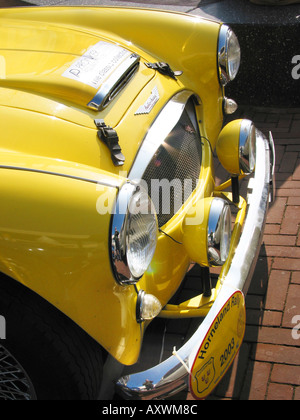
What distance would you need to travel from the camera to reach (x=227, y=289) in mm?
1869

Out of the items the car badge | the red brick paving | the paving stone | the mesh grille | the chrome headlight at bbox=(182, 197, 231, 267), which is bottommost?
the paving stone

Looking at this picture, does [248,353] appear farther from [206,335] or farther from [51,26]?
[51,26]

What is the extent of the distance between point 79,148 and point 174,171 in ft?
1.37

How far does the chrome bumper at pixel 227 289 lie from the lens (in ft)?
5.35

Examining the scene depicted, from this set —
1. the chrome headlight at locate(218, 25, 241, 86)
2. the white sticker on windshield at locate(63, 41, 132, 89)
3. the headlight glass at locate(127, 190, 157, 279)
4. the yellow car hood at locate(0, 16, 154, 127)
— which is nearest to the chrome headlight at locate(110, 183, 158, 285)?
the headlight glass at locate(127, 190, 157, 279)

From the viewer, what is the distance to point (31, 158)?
5.58ft

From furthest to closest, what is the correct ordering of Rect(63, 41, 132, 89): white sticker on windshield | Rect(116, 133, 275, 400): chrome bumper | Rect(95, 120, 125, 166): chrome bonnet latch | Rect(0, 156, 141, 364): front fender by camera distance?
1. Rect(63, 41, 132, 89): white sticker on windshield
2. Rect(95, 120, 125, 166): chrome bonnet latch
3. Rect(116, 133, 275, 400): chrome bumper
4. Rect(0, 156, 141, 364): front fender

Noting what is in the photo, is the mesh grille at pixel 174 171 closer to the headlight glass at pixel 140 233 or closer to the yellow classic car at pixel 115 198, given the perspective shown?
the yellow classic car at pixel 115 198

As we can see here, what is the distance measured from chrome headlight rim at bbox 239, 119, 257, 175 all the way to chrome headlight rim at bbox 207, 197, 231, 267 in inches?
19.8

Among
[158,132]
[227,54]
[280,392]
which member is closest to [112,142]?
[158,132]

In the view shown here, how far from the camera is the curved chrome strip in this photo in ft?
6.56

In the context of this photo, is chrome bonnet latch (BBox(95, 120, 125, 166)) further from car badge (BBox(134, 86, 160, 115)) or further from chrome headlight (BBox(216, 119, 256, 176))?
chrome headlight (BBox(216, 119, 256, 176))

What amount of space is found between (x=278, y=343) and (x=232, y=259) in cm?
46

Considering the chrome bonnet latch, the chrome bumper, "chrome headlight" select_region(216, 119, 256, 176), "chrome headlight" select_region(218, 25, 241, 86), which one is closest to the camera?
the chrome bumper
